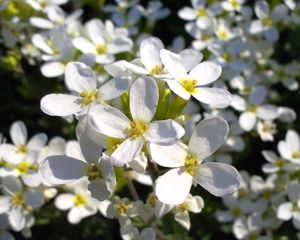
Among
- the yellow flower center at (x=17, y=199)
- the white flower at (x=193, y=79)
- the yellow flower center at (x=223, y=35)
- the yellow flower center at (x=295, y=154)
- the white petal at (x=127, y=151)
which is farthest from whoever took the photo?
the yellow flower center at (x=223, y=35)

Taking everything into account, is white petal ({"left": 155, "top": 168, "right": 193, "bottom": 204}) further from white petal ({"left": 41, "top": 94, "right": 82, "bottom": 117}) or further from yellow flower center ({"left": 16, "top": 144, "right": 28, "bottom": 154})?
yellow flower center ({"left": 16, "top": 144, "right": 28, "bottom": 154})

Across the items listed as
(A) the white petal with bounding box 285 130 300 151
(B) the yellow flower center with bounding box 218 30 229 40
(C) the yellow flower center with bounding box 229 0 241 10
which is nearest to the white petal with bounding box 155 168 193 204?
(A) the white petal with bounding box 285 130 300 151

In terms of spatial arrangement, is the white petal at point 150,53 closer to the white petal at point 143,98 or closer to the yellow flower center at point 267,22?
the white petal at point 143,98

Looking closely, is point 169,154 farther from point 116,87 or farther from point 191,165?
point 116,87

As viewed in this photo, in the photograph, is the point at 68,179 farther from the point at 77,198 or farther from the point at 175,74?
the point at 77,198

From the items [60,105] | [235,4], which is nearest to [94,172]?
[60,105]

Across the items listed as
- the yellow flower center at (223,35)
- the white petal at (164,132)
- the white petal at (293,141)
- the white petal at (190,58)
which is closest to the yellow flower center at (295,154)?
the white petal at (293,141)
